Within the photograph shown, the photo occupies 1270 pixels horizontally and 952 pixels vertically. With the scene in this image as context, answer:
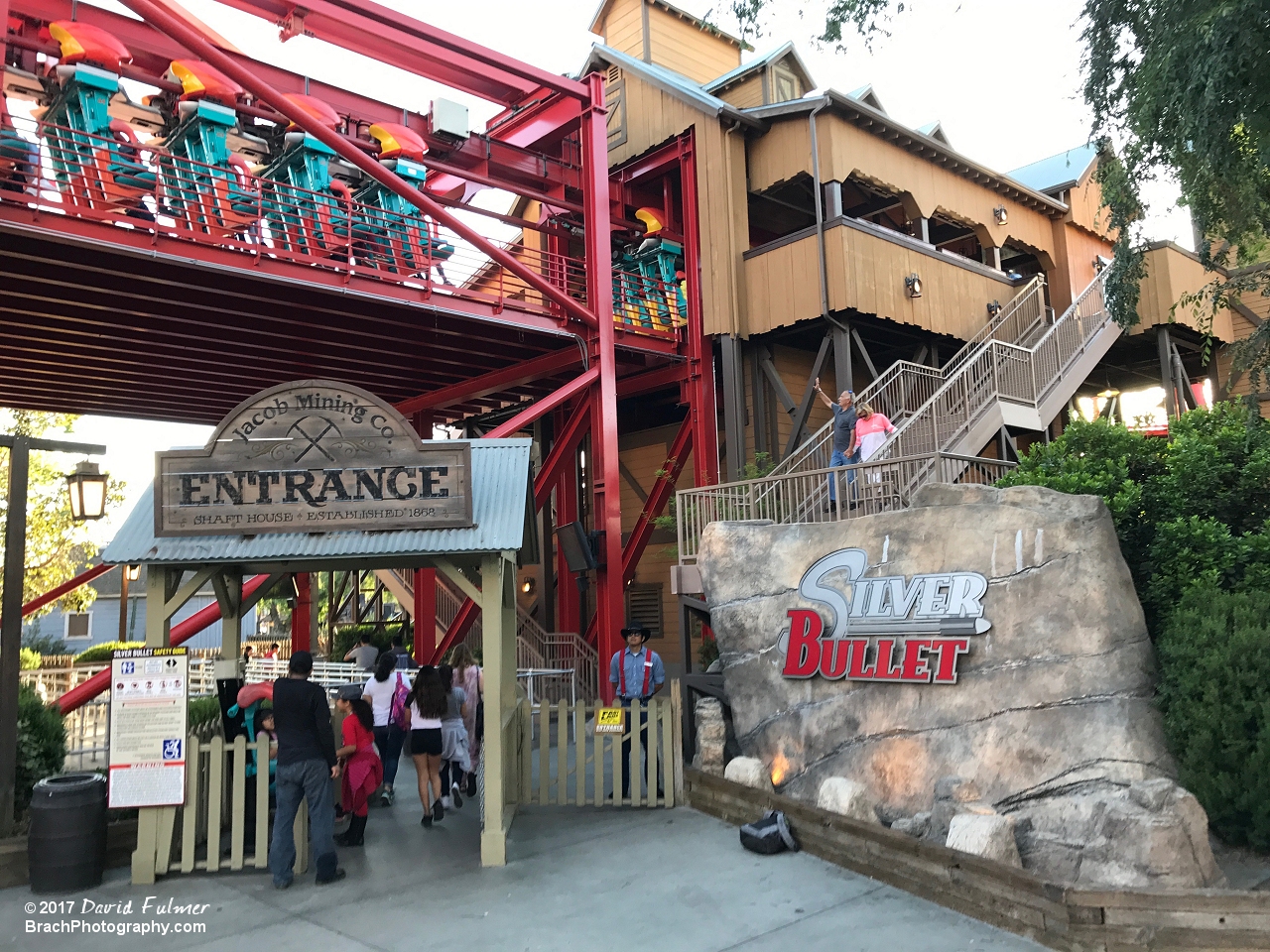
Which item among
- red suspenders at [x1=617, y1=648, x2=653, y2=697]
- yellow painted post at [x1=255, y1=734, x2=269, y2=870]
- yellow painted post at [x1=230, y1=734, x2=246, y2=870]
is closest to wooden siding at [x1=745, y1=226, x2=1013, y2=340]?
red suspenders at [x1=617, y1=648, x2=653, y2=697]

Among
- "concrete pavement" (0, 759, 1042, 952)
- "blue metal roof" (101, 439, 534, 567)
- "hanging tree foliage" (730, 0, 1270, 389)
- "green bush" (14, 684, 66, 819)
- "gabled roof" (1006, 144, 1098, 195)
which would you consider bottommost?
"concrete pavement" (0, 759, 1042, 952)

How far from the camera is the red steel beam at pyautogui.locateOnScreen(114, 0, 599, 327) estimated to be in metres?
11.9

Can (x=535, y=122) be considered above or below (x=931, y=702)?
above

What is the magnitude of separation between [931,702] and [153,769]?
6.79 metres

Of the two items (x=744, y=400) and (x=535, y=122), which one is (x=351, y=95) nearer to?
(x=535, y=122)

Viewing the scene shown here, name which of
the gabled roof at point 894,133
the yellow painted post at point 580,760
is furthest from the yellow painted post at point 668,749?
the gabled roof at point 894,133

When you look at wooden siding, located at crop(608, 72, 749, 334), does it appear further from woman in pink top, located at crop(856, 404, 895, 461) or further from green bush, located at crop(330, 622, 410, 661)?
green bush, located at crop(330, 622, 410, 661)

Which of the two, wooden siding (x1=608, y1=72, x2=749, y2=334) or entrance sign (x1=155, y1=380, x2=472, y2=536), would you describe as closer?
entrance sign (x1=155, y1=380, x2=472, y2=536)

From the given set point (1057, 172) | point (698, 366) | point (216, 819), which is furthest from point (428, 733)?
point (1057, 172)

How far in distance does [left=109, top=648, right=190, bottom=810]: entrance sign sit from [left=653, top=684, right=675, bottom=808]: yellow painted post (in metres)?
4.49

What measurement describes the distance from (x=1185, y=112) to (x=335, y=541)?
8.03 metres

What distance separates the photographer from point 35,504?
26797 mm

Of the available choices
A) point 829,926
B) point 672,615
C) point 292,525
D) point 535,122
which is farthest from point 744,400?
point 829,926

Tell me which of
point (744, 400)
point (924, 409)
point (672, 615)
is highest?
point (744, 400)
